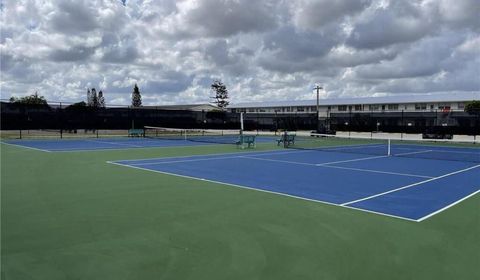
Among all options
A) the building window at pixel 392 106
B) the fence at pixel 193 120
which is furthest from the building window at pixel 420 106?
the fence at pixel 193 120

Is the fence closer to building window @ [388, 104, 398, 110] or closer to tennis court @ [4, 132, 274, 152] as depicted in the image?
tennis court @ [4, 132, 274, 152]

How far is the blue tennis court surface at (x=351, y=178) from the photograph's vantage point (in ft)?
25.8

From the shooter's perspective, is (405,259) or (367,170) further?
(367,170)

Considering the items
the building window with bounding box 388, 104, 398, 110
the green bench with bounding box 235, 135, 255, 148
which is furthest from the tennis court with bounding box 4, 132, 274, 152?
the building window with bounding box 388, 104, 398, 110

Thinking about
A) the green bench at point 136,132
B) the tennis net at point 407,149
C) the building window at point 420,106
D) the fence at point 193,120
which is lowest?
the tennis net at point 407,149

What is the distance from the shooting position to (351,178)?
11.0 metres

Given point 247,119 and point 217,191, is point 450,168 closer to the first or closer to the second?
point 217,191

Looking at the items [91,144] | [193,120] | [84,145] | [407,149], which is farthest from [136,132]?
[407,149]

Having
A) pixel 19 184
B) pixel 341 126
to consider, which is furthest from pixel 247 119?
pixel 19 184

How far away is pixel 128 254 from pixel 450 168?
39.9ft

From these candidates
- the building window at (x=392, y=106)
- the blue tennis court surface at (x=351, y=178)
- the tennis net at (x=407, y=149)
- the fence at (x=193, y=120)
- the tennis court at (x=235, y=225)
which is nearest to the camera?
the tennis court at (x=235, y=225)

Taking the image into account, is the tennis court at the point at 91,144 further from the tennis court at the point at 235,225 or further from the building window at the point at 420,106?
the building window at the point at 420,106

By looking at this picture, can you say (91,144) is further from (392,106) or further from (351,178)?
(392,106)

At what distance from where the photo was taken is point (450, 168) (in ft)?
45.2
